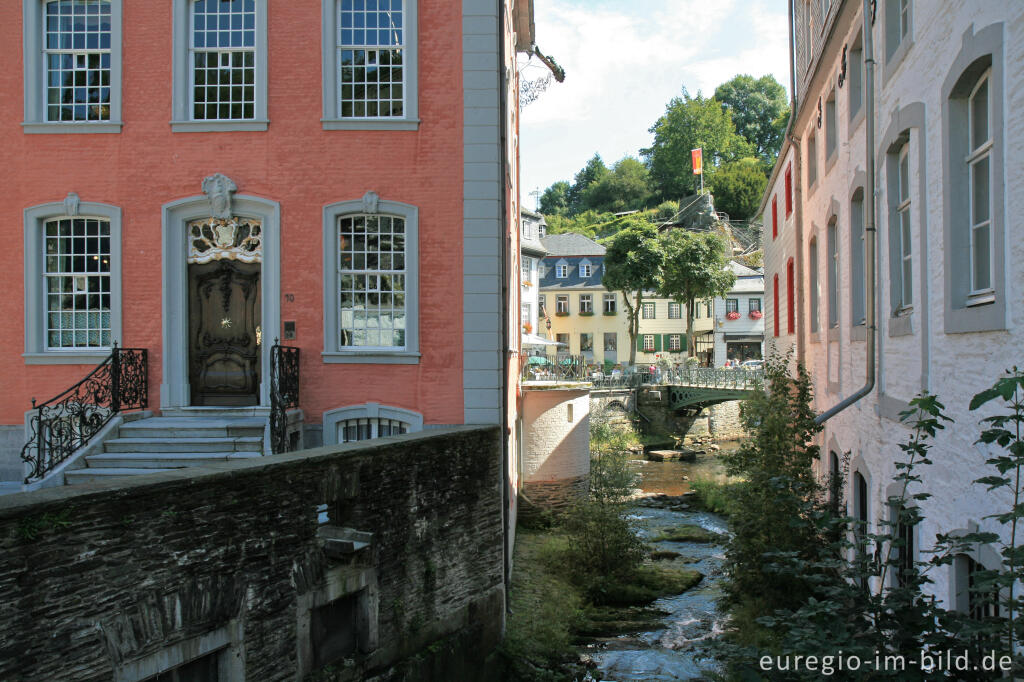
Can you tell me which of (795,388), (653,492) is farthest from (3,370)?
(653,492)

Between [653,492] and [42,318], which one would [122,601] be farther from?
[653,492]

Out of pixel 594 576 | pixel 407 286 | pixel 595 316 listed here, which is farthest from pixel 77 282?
pixel 595 316

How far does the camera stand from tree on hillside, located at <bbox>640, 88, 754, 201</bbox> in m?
90.0

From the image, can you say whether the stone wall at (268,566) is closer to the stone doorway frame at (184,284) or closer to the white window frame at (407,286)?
the white window frame at (407,286)

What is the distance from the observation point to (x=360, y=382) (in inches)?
482

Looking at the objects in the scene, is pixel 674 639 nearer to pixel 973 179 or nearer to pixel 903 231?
Result: pixel 903 231

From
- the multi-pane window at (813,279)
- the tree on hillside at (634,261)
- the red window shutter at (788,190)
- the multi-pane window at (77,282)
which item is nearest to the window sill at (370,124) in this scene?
the multi-pane window at (77,282)

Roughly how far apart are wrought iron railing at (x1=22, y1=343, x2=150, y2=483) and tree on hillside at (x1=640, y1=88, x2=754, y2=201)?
81234 millimetres

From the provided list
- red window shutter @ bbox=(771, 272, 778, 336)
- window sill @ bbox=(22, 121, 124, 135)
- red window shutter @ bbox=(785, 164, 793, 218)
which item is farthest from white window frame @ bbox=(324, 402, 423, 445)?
red window shutter @ bbox=(771, 272, 778, 336)

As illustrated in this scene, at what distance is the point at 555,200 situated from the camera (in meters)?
106

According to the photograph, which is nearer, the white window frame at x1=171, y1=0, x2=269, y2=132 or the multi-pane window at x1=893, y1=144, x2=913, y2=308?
the multi-pane window at x1=893, y1=144, x2=913, y2=308

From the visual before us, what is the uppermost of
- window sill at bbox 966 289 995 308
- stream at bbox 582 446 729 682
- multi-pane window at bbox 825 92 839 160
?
multi-pane window at bbox 825 92 839 160

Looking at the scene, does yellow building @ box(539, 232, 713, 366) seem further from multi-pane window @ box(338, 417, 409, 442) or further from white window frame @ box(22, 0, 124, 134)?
white window frame @ box(22, 0, 124, 134)

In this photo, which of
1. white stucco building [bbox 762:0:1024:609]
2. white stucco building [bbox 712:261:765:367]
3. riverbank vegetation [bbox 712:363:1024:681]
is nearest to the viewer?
riverbank vegetation [bbox 712:363:1024:681]
